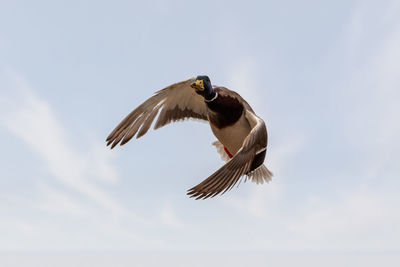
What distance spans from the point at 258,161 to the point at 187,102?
2.24 metres

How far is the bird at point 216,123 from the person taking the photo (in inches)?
229

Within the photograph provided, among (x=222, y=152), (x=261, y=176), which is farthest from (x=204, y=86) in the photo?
(x=261, y=176)

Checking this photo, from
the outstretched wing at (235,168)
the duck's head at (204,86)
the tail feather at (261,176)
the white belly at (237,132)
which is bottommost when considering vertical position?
the outstretched wing at (235,168)

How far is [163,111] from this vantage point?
883 cm

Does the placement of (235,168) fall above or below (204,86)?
below

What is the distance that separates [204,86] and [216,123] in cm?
88

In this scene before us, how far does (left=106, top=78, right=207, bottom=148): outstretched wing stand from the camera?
27.2ft

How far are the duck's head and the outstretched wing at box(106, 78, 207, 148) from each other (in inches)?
35.3

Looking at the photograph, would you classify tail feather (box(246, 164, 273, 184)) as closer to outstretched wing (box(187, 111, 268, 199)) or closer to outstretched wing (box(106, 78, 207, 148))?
outstretched wing (box(106, 78, 207, 148))

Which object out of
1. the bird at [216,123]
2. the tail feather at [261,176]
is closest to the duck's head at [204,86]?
the bird at [216,123]

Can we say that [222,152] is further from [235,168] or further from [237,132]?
[235,168]

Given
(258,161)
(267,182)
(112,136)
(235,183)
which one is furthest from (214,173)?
(267,182)

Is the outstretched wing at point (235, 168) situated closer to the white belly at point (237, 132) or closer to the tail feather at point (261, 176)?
the white belly at point (237, 132)

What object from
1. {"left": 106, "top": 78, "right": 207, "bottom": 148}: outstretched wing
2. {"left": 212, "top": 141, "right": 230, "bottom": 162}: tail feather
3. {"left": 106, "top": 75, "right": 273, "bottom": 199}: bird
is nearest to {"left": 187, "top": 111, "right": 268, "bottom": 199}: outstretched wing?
{"left": 106, "top": 75, "right": 273, "bottom": 199}: bird
